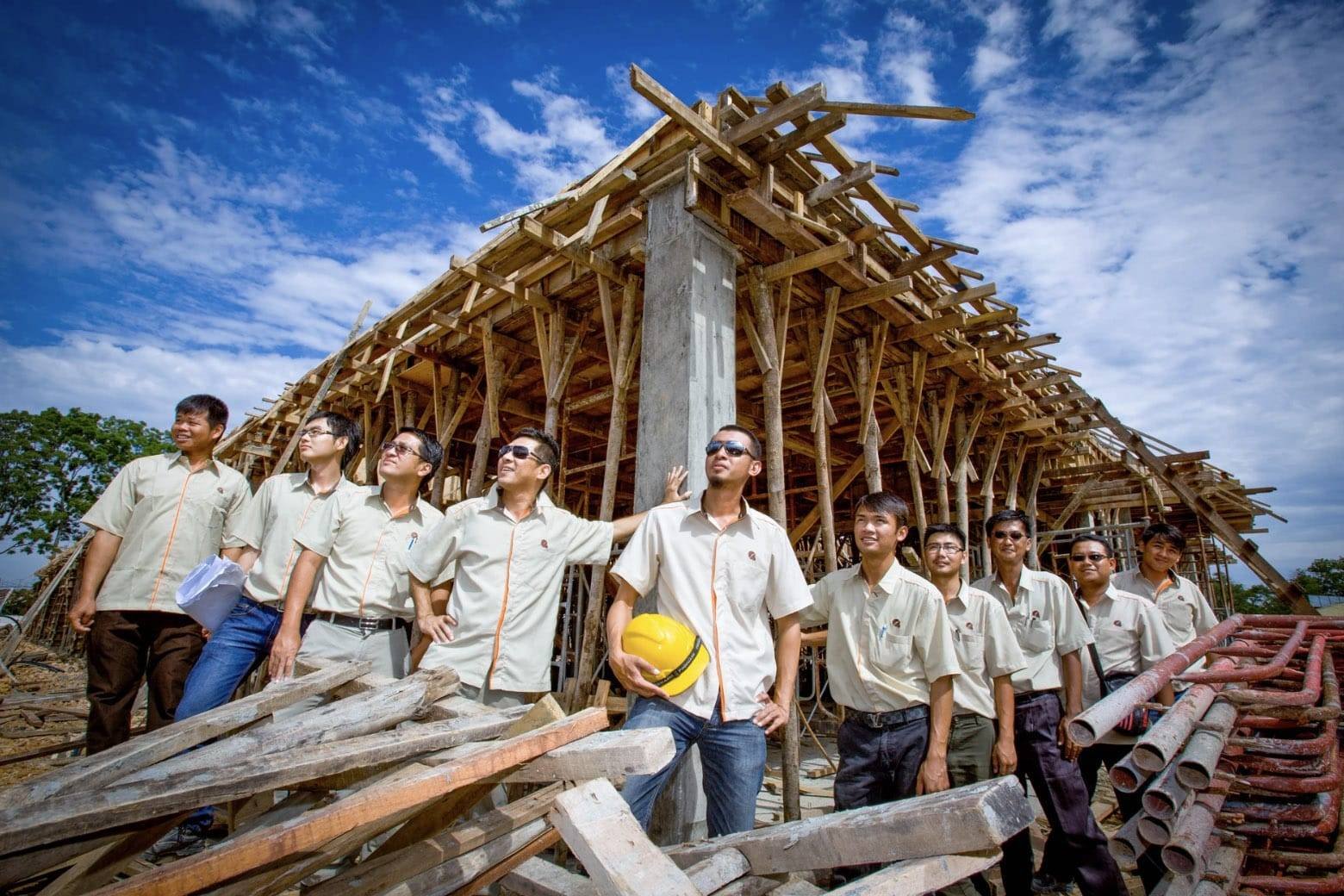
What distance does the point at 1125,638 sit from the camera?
378 centimetres

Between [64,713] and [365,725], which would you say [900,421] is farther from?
[64,713]

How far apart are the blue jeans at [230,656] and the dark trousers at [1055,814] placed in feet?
13.2

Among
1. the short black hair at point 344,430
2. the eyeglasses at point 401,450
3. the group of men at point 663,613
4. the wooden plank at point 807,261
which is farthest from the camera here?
the wooden plank at point 807,261

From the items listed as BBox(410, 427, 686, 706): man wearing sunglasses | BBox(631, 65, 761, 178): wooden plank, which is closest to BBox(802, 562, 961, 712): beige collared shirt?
BBox(410, 427, 686, 706): man wearing sunglasses

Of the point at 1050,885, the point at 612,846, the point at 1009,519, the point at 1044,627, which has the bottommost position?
the point at 1050,885

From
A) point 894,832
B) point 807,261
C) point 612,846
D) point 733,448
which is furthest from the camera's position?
point 807,261

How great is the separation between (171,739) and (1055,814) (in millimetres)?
4025

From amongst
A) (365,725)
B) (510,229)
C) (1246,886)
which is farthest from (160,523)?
(1246,886)

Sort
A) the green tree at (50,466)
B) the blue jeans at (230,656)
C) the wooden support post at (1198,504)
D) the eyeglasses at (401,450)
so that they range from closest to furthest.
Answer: the blue jeans at (230,656) < the eyeglasses at (401,450) < the wooden support post at (1198,504) < the green tree at (50,466)

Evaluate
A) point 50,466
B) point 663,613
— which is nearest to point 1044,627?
point 663,613

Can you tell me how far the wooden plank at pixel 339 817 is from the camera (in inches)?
43.5

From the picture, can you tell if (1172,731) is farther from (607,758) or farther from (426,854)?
(426,854)

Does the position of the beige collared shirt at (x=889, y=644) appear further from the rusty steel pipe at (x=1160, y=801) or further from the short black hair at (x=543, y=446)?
the short black hair at (x=543, y=446)

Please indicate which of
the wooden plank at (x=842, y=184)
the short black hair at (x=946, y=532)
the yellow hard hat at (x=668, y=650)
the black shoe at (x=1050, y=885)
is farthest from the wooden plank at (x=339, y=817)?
the wooden plank at (x=842, y=184)
